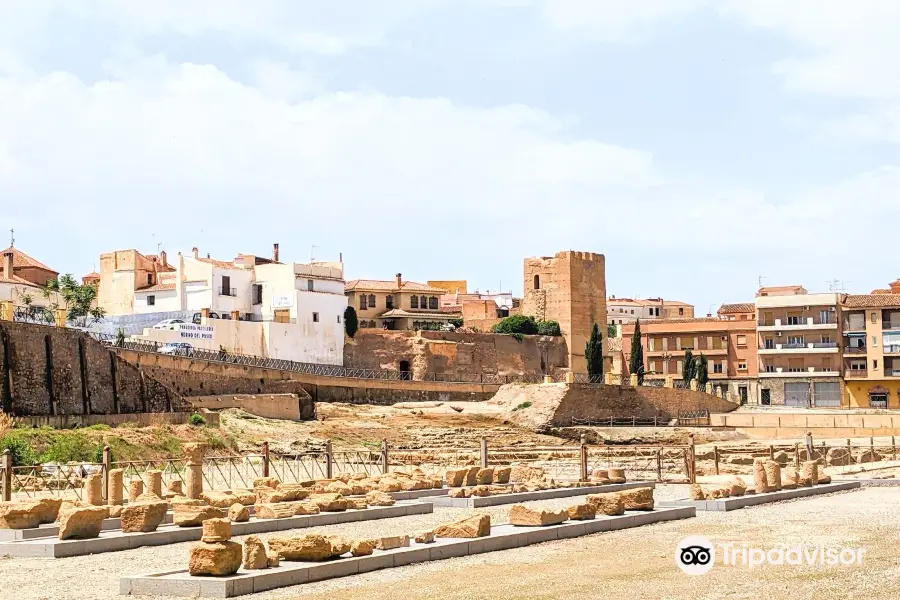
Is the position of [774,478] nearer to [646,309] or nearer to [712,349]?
[712,349]

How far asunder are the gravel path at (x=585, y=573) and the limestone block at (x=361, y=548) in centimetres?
51

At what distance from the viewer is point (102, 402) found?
4191 centimetres

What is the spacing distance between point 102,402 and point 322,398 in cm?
1583

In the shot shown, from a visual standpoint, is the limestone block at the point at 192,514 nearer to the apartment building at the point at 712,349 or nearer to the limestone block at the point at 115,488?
the limestone block at the point at 115,488

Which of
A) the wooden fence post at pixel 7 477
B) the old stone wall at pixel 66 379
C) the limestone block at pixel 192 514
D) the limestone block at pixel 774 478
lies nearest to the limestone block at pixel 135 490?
the wooden fence post at pixel 7 477

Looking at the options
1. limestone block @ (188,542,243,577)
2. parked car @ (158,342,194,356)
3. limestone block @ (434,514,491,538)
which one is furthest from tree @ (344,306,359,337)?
limestone block @ (188,542,243,577)

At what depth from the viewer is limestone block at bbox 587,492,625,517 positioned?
21.0m

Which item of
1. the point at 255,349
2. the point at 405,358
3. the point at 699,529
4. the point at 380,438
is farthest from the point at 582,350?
the point at 699,529

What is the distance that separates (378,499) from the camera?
77.3 ft

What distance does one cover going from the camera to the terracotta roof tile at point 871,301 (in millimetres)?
71750

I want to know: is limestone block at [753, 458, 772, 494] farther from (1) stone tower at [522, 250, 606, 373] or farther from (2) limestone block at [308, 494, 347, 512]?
(1) stone tower at [522, 250, 606, 373]

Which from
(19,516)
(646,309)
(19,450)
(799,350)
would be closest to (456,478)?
(19,450)

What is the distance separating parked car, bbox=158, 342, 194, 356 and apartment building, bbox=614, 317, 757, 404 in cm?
3569

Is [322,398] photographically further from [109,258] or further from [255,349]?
[109,258]
